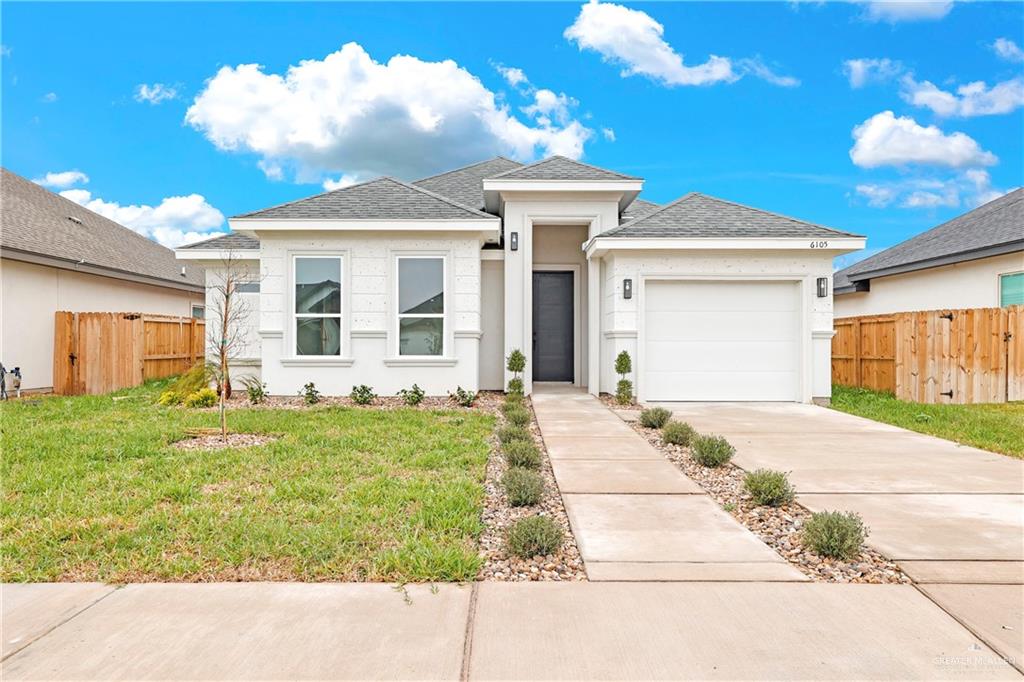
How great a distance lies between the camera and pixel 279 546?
348 cm

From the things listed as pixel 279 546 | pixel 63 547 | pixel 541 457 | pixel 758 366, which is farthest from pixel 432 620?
pixel 758 366

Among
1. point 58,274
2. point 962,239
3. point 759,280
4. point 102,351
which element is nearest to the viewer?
point 759,280

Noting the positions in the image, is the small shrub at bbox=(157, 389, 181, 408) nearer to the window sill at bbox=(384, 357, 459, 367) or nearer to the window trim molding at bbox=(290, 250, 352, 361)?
the window trim molding at bbox=(290, 250, 352, 361)

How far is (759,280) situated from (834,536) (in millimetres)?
8112

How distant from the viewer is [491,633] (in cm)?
257

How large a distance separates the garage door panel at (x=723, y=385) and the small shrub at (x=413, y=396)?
433cm

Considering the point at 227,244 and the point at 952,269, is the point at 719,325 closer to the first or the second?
the point at 952,269

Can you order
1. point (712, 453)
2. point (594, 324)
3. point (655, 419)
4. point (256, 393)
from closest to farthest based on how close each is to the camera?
point (712, 453) → point (655, 419) → point (256, 393) → point (594, 324)

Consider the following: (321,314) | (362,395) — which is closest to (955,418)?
(362,395)

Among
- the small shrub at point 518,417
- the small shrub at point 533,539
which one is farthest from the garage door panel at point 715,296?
the small shrub at point 533,539

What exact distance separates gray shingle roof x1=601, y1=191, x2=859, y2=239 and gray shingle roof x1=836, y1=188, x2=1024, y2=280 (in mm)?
5211

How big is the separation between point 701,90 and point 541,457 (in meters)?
12.5

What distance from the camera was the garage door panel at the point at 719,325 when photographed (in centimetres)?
1088

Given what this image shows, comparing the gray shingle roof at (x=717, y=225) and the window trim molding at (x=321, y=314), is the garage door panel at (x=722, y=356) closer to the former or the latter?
the gray shingle roof at (x=717, y=225)
